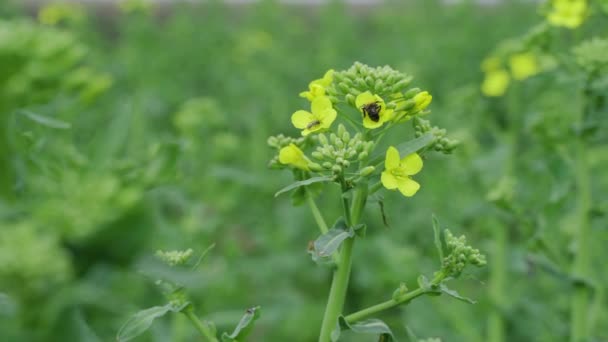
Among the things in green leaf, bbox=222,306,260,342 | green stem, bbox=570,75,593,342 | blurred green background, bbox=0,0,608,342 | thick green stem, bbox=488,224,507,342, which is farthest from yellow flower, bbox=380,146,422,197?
thick green stem, bbox=488,224,507,342

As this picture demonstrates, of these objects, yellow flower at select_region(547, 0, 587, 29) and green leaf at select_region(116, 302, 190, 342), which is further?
yellow flower at select_region(547, 0, 587, 29)

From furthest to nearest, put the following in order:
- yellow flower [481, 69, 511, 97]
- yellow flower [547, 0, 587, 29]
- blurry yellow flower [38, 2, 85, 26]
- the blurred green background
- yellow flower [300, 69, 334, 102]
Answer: blurry yellow flower [38, 2, 85, 26] < yellow flower [481, 69, 511, 97] < the blurred green background < yellow flower [547, 0, 587, 29] < yellow flower [300, 69, 334, 102]

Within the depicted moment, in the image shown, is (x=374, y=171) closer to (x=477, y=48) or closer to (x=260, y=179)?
(x=260, y=179)

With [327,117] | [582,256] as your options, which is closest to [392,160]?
[327,117]

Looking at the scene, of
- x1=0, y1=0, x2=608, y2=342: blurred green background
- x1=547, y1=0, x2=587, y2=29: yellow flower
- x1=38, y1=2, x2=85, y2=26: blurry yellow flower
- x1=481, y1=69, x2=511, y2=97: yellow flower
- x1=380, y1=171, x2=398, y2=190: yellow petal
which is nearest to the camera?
x1=380, y1=171, x2=398, y2=190: yellow petal

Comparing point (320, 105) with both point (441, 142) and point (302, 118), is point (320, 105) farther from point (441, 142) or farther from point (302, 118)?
point (441, 142)

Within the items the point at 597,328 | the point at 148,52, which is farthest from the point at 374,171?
the point at 148,52

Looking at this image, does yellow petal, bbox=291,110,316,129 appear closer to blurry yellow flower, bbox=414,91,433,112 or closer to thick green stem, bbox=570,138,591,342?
blurry yellow flower, bbox=414,91,433,112

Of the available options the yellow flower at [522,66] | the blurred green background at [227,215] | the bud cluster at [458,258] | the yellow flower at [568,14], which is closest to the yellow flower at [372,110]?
the bud cluster at [458,258]
